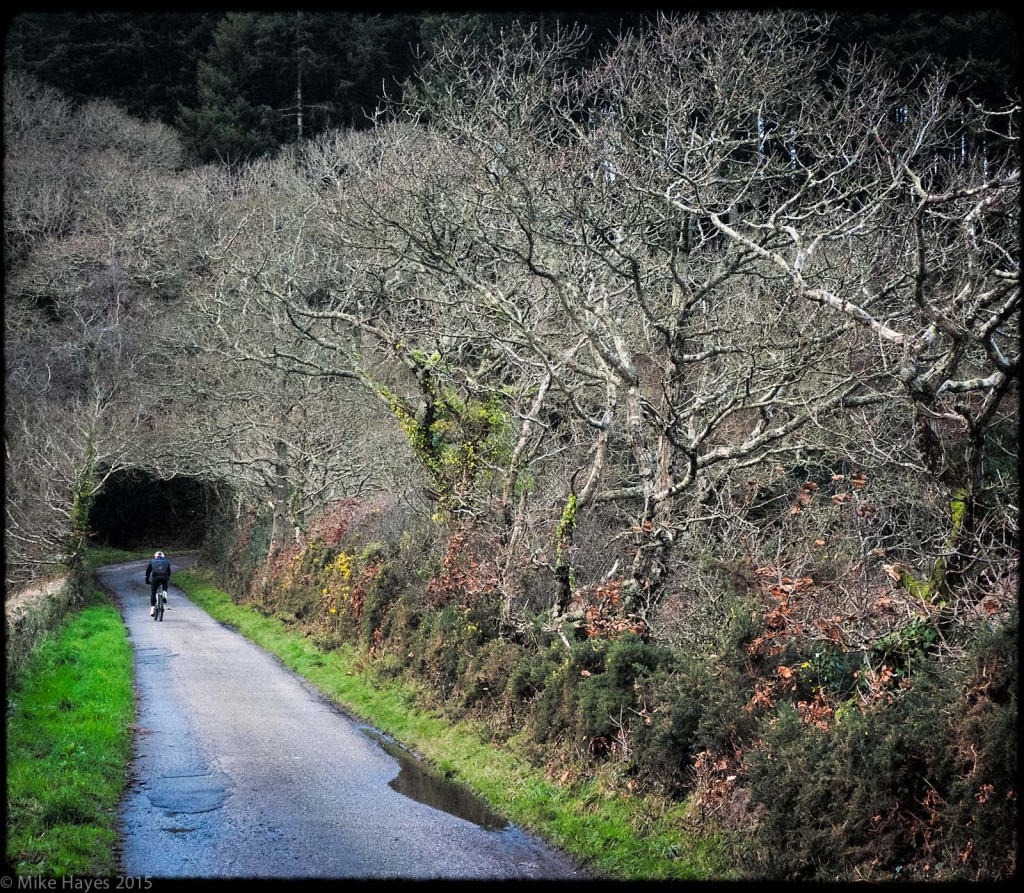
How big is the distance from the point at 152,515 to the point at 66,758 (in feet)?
149

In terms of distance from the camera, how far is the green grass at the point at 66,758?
774 centimetres

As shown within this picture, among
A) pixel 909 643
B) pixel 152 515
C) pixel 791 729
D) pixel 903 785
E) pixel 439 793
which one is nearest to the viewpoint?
pixel 903 785

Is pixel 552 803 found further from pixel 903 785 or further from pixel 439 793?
pixel 903 785

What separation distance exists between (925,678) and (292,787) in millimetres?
7067

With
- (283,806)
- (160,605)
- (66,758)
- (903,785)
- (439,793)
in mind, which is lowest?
(160,605)

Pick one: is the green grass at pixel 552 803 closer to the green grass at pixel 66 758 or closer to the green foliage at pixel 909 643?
the green foliage at pixel 909 643

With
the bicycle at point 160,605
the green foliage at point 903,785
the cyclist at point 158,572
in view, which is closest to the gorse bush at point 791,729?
the green foliage at point 903,785

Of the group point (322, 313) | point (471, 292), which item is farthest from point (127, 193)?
point (471, 292)

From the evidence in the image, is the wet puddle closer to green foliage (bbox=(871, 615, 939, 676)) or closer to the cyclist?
green foliage (bbox=(871, 615, 939, 676))

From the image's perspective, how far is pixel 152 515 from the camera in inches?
2087

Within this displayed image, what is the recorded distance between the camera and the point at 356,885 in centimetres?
759

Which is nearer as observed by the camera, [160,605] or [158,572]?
[158,572]

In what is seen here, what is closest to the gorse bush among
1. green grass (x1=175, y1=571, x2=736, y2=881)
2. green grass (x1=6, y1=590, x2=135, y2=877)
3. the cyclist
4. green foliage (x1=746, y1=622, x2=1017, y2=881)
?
green foliage (x1=746, y1=622, x2=1017, y2=881)

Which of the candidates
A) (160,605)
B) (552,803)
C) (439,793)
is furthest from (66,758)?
(160,605)
